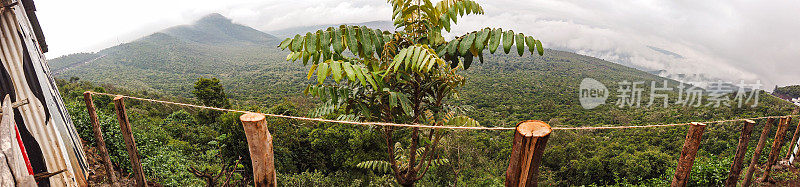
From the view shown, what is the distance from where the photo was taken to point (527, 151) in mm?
1301

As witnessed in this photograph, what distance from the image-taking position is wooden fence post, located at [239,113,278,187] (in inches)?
56.7

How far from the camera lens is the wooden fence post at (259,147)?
1.44 m

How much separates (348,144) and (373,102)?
10380mm

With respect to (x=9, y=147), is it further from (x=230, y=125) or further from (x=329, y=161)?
(x=230, y=125)

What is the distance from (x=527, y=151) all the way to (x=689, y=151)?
5.29 feet

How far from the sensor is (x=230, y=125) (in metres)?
13.1

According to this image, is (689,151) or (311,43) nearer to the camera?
(311,43)

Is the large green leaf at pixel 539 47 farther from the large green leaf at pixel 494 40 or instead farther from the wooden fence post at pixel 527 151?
the wooden fence post at pixel 527 151

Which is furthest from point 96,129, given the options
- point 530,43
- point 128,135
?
point 530,43

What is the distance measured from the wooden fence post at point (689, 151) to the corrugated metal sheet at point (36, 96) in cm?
475

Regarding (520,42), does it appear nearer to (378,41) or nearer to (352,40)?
(378,41)

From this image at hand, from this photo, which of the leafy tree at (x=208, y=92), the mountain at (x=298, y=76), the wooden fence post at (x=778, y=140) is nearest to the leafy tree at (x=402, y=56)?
the wooden fence post at (x=778, y=140)

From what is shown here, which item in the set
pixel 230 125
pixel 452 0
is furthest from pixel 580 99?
pixel 452 0

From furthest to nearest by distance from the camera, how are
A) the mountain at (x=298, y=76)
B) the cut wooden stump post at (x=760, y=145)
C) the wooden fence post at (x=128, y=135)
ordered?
the mountain at (x=298, y=76) → the cut wooden stump post at (x=760, y=145) → the wooden fence post at (x=128, y=135)
